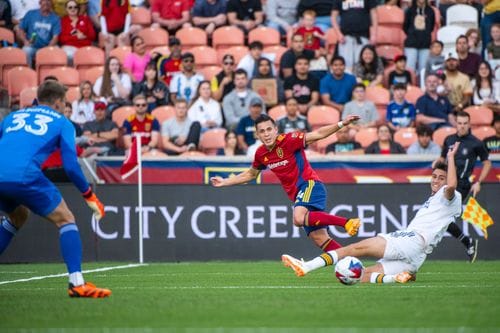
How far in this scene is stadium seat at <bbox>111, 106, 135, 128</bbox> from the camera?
21.0 metres

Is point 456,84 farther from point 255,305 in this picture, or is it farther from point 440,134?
point 255,305

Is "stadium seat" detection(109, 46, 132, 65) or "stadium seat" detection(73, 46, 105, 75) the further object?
"stadium seat" detection(73, 46, 105, 75)

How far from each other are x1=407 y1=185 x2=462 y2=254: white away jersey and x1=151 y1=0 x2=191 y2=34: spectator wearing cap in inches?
479

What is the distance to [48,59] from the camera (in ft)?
73.3

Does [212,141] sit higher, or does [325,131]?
[325,131]

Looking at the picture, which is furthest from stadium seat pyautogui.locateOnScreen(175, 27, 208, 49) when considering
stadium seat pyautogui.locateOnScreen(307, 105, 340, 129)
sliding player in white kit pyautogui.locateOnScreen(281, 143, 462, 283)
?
sliding player in white kit pyautogui.locateOnScreen(281, 143, 462, 283)

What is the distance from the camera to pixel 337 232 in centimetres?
1747

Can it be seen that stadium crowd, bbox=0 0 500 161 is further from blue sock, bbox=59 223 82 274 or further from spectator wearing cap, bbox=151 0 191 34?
blue sock, bbox=59 223 82 274

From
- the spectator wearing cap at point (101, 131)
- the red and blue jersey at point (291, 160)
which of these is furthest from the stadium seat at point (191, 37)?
the red and blue jersey at point (291, 160)

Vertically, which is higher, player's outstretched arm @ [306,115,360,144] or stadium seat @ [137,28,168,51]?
stadium seat @ [137,28,168,51]

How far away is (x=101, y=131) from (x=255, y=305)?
11.2m

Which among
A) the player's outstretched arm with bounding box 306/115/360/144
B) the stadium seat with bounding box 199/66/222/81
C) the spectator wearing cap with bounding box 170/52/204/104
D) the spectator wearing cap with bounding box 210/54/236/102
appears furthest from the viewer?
the stadium seat with bounding box 199/66/222/81

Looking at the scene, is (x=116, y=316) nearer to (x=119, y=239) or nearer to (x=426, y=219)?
(x=426, y=219)

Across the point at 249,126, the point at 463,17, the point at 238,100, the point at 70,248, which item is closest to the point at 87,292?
the point at 70,248
